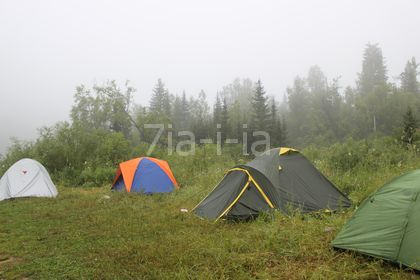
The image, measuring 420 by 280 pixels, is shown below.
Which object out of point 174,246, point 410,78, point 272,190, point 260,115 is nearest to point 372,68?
point 410,78

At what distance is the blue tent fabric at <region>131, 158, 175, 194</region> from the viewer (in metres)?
10.0

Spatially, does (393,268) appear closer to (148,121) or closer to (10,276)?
(10,276)

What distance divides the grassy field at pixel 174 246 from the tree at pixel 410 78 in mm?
50877

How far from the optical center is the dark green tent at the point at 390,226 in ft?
11.8

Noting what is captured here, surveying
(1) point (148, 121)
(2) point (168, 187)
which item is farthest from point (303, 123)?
(2) point (168, 187)

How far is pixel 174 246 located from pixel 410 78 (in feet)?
189

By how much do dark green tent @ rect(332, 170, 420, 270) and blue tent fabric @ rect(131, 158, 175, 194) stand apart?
665 centimetres

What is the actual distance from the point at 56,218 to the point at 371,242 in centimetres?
631

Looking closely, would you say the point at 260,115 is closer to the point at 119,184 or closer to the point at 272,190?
the point at 119,184

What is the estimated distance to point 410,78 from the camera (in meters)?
51.5

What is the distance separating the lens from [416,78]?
53438 millimetres

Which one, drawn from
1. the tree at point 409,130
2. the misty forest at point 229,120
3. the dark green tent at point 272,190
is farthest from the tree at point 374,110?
the dark green tent at point 272,190

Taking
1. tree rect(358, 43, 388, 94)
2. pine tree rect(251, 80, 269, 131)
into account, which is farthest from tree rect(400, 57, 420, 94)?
pine tree rect(251, 80, 269, 131)

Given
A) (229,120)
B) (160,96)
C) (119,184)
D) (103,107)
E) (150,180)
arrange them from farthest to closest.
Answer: (160,96)
(229,120)
(103,107)
(119,184)
(150,180)
